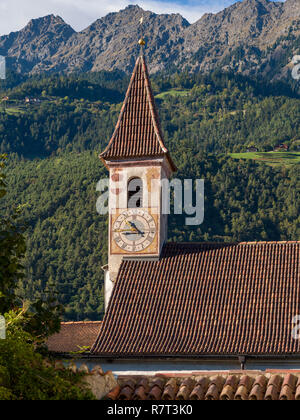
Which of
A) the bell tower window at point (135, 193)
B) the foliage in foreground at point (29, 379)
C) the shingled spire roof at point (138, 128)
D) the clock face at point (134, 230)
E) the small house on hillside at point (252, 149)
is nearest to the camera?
the foliage in foreground at point (29, 379)

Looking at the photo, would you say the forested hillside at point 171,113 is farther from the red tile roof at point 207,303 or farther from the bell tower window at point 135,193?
the red tile roof at point 207,303

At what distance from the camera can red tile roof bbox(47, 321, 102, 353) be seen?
3241 centimetres

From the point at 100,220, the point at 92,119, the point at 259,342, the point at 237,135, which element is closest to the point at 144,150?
the point at 259,342

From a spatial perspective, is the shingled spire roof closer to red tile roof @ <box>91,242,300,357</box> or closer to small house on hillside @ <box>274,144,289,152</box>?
red tile roof @ <box>91,242,300,357</box>

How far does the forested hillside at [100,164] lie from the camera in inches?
3327

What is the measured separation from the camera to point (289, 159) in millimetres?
131750

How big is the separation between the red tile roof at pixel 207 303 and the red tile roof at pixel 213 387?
493 inches

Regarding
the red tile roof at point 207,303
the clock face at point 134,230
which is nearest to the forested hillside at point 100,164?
the clock face at point 134,230

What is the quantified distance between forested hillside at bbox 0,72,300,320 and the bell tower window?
13.5ft

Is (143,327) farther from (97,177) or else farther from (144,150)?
(97,177)

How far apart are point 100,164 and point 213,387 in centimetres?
9343

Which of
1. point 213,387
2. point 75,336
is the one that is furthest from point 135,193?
point 213,387

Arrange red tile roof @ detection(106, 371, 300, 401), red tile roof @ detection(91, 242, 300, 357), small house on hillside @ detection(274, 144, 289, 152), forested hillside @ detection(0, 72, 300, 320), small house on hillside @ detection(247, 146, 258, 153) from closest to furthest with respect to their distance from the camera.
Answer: red tile roof @ detection(106, 371, 300, 401) → red tile roof @ detection(91, 242, 300, 357) → forested hillside @ detection(0, 72, 300, 320) → small house on hillside @ detection(247, 146, 258, 153) → small house on hillside @ detection(274, 144, 289, 152)

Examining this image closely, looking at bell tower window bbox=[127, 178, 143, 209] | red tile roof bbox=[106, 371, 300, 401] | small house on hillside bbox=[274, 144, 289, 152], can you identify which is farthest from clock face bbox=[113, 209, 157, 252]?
small house on hillside bbox=[274, 144, 289, 152]
